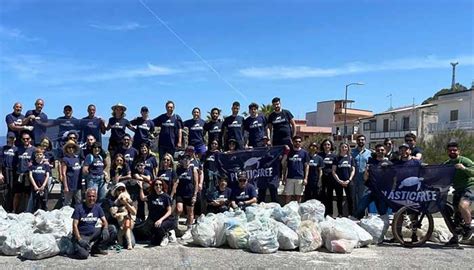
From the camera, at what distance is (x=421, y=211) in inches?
363

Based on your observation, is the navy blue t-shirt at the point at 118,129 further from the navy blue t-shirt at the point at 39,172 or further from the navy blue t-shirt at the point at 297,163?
the navy blue t-shirt at the point at 297,163

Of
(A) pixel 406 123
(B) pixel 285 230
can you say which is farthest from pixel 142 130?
(A) pixel 406 123

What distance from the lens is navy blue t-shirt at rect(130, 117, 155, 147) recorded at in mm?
10836

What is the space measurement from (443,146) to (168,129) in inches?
1456

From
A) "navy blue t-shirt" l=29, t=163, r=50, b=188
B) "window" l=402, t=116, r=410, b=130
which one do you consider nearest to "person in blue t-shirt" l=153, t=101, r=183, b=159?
"navy blue t-shirt" l=29, t=163, r=50, b=188

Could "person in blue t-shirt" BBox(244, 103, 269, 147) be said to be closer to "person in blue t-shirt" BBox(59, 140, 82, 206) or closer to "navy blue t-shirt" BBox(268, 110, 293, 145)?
"navy blue t-shirt" BBox(268, 110, 293, 145)

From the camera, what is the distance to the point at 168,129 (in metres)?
11.0

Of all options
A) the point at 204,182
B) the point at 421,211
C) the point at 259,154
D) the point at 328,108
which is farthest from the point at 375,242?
the point at 328,108

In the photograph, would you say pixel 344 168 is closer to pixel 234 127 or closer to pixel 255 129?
pixel 255 129

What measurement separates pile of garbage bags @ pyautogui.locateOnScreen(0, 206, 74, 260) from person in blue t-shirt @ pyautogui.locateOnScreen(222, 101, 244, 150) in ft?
12.5

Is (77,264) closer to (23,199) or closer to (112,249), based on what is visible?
(112,249)

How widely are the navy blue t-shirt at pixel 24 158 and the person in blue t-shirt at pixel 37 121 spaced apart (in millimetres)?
896

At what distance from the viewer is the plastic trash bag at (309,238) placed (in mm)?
8500

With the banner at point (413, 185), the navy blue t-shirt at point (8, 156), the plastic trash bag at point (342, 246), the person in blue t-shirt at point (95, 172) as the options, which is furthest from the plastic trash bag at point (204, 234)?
the navy blue t-shirt at point (8, 156)
